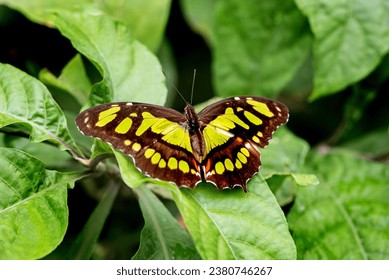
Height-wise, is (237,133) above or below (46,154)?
above

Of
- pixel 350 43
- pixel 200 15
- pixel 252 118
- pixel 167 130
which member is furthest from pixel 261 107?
pixel 200 15

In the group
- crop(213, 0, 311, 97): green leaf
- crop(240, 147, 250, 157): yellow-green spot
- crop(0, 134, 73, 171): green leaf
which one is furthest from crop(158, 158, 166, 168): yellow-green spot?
crop(213, 0, 311, 97): green leaf

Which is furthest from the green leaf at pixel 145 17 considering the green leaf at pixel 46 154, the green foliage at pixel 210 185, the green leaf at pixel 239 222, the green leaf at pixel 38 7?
the green leaf at pixel 239 222

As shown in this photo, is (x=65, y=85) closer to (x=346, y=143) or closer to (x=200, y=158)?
(x=200, y=158)

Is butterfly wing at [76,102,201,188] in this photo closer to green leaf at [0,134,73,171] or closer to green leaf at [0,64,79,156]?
A: green leaf at [0,64,79,156]

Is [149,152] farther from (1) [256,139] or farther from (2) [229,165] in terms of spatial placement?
(1) [256,139]

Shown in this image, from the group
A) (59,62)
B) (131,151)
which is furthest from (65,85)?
(131,151)

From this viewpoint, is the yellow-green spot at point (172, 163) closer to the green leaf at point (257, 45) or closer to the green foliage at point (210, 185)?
the green foliage at point (210, 185)
